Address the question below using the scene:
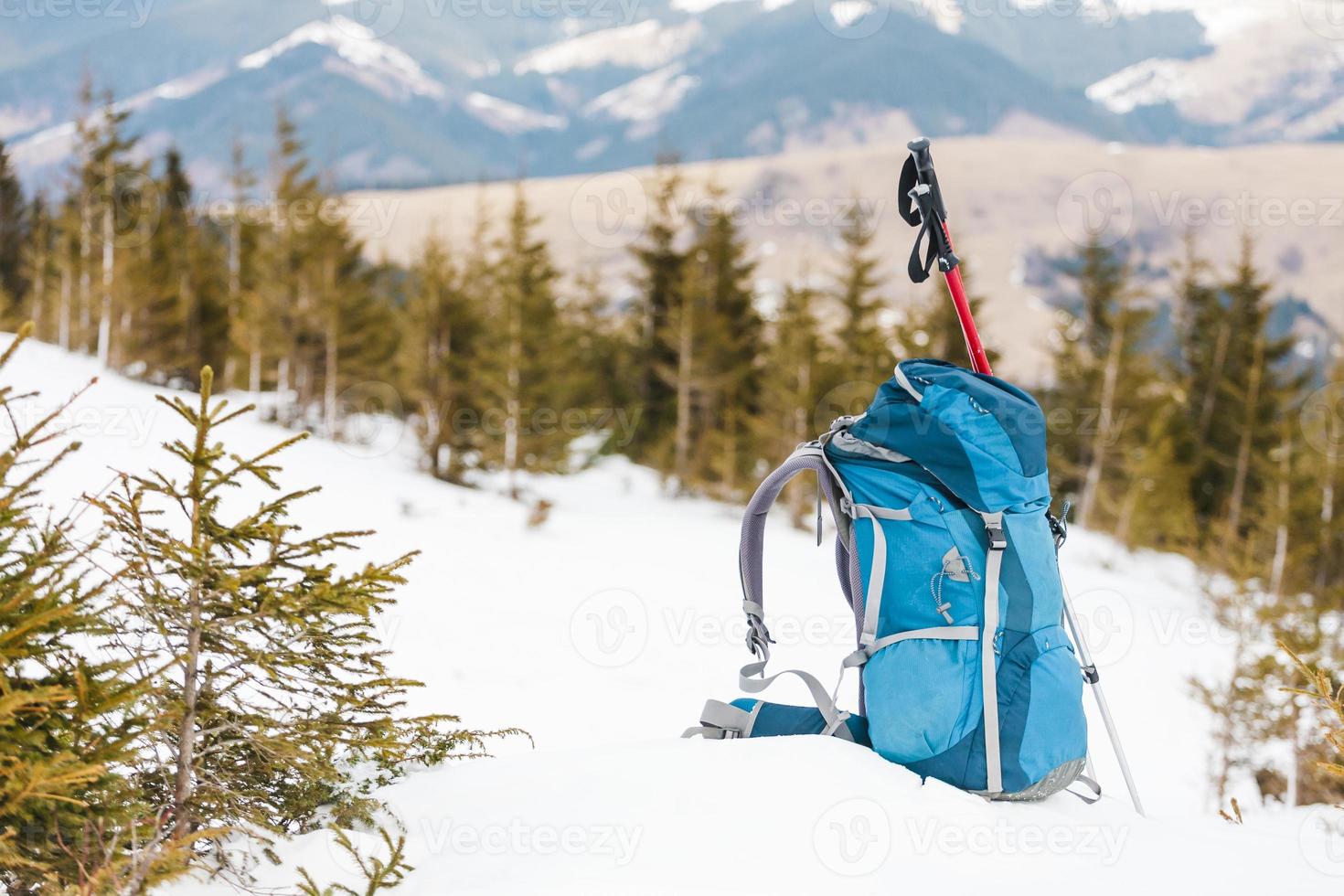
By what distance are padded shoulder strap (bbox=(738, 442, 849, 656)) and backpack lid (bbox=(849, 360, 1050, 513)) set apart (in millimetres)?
201

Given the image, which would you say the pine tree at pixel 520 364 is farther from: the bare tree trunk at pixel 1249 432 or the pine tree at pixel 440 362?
the bare tree trunk at pixel 1249 432

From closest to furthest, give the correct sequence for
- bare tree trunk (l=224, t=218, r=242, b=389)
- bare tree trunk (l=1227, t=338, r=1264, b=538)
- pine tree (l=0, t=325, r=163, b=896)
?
1. pine tree (l=0, t=325, r=163, b=896)
2. bare tree trunk (l=224, t=218, r=242, b=389)
3. bare tree trunk (l=1227, t=338, r=1264, b=538)

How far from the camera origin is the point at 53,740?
79.7 inches

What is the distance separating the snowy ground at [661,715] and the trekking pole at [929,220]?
5.18ft

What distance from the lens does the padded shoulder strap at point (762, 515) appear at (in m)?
2.92

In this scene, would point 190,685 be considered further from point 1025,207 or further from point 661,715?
point 1025,207

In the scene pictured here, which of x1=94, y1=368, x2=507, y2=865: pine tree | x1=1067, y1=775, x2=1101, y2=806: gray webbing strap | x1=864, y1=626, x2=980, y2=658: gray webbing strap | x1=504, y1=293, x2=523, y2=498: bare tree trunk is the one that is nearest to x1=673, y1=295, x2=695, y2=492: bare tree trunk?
x1=504, y1=293, x2=523, y2=498: bare tree trunk

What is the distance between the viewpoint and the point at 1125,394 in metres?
26.4

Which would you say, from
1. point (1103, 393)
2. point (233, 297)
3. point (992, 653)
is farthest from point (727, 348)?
point (992, 653)

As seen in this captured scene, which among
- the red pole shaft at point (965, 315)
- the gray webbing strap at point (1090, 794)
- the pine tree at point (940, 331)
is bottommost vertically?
the gray webbing strap at point (1090, 794)

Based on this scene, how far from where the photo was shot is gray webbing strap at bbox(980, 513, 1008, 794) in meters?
2.67

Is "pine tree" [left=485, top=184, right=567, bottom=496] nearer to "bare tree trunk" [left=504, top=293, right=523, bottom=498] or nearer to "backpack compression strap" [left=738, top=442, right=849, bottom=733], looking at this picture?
"bare tree trunk" [left=504, top=293, right=523, bottom=498]

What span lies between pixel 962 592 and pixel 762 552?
0.65 m

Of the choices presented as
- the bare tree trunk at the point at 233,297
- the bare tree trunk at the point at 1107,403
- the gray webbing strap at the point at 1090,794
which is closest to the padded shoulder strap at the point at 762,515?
the gray webbing strap at the point at 1090,794
